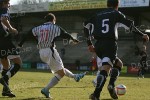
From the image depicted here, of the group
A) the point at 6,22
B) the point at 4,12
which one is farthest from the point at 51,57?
the point at 4,12

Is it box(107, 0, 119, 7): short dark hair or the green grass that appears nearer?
box(107, 0, 119, 7): short dark hair

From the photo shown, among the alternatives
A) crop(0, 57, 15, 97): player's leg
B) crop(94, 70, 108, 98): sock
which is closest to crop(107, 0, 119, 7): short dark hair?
crop(94, 70, 108, 98): sock

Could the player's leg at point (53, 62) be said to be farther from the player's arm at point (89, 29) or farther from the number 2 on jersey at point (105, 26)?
the number 2 on jersey at point (105, 26)

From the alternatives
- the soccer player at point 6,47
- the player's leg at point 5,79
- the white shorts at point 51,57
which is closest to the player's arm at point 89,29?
the white shorts at point 51,57

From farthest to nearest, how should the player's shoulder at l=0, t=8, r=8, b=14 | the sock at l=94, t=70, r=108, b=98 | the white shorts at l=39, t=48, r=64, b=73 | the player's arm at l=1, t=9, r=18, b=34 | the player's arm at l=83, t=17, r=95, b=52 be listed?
the white shorts at l=39, t=48, r=64, b=73, the player's shoulder at l=0, t=8, r=8, b=14, the player's arm at l=1, t=9, r=18, b=34, the player's arm at l=83, t=17, r=95, b=52, the sock at l=94, t=70, r=108, b=98

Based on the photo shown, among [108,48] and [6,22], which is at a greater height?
[6,22]

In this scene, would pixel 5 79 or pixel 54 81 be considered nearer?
pixel 54 81

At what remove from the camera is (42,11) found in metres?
44.8

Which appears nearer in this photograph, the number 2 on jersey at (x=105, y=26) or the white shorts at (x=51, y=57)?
the number 2 on jersey at (x=105, y=26)

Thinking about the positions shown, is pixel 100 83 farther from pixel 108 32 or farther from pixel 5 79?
pixel 5 79

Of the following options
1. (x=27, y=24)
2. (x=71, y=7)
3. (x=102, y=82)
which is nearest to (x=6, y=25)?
(x=102, y=82)

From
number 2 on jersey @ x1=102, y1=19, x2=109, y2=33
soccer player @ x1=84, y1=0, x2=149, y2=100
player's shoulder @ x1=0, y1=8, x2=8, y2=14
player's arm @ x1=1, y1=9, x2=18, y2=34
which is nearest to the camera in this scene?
soccer player @ x1=84, y1=0, x2=149, y2=100

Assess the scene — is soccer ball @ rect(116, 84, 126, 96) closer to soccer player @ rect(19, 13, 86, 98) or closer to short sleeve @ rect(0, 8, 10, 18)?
soccer player @ rect(19, 13, 86, 98)

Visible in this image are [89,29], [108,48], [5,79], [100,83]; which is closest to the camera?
[100,83]
